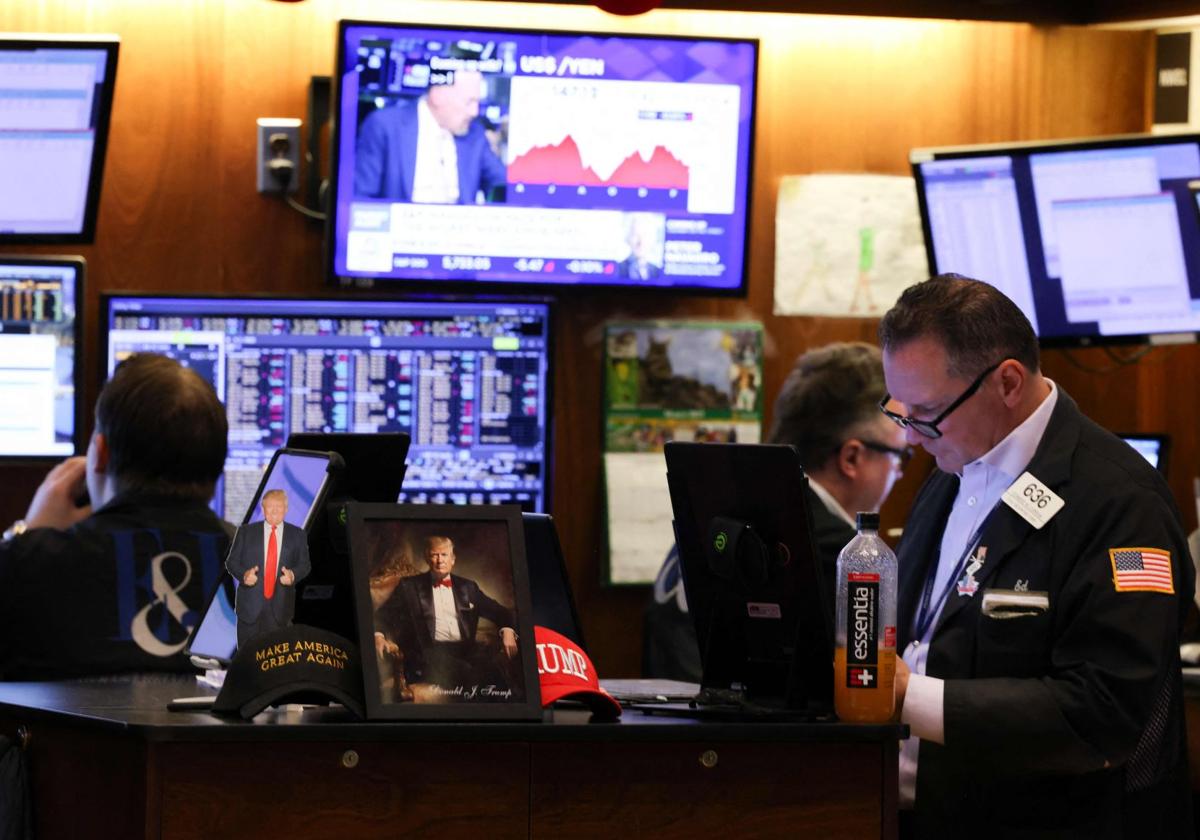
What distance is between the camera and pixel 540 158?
3.81 metres

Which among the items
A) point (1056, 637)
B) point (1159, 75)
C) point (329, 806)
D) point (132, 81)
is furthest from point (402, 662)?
point (1159, 75)

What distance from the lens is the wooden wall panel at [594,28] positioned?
12.6 feet

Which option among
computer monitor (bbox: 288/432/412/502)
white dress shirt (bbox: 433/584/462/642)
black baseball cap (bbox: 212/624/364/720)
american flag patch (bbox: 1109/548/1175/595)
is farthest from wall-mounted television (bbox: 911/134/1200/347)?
black baseball cap (bbox: 212/624/364/720)

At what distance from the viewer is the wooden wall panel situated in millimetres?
3840

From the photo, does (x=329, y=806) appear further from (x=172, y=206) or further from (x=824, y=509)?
(x=172, y=206)

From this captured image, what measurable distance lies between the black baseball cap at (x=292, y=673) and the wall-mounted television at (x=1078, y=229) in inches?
86.8

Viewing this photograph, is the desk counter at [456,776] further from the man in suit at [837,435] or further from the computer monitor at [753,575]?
the man in suit at [837,435]

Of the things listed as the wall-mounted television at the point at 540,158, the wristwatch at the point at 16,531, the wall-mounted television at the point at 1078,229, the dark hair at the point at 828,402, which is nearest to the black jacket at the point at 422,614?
Answer: the wristwatch at the point at 16,531

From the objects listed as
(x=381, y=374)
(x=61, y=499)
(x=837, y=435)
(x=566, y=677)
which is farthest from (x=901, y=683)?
(x=61, y=499)

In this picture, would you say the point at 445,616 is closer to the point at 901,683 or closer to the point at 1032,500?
the point at 901,683

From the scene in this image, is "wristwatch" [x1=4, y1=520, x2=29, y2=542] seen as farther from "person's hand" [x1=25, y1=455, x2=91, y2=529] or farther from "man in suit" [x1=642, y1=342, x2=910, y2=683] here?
"man in suit" [x1=642, y1=342, x2=910, y2=683]

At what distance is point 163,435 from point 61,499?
55 cm

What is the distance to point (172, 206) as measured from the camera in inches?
152

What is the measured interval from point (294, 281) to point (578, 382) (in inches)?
27.0
